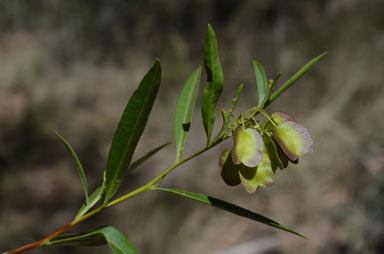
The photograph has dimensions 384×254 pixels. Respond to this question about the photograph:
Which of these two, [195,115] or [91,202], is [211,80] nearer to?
[91,202]

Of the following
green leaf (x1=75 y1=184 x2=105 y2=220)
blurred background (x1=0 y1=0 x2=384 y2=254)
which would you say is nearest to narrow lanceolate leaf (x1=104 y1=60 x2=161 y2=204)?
green leaf (x1=75 y1=184 x2=105 y2=220)

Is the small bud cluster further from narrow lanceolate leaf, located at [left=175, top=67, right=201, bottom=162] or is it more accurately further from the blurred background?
the blurred background

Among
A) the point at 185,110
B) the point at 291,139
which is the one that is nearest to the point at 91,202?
the point at 185,110

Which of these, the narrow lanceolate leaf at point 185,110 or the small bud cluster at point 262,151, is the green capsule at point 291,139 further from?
the narrow lanceolate leaf at point 185,110

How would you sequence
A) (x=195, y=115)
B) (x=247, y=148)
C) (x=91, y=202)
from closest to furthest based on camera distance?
(x=247, y=148)
(x=91, y=202)
(x=195, y=115)

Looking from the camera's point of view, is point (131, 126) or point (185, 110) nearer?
point (131, 126)

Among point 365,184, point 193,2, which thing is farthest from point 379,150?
point 193,2
